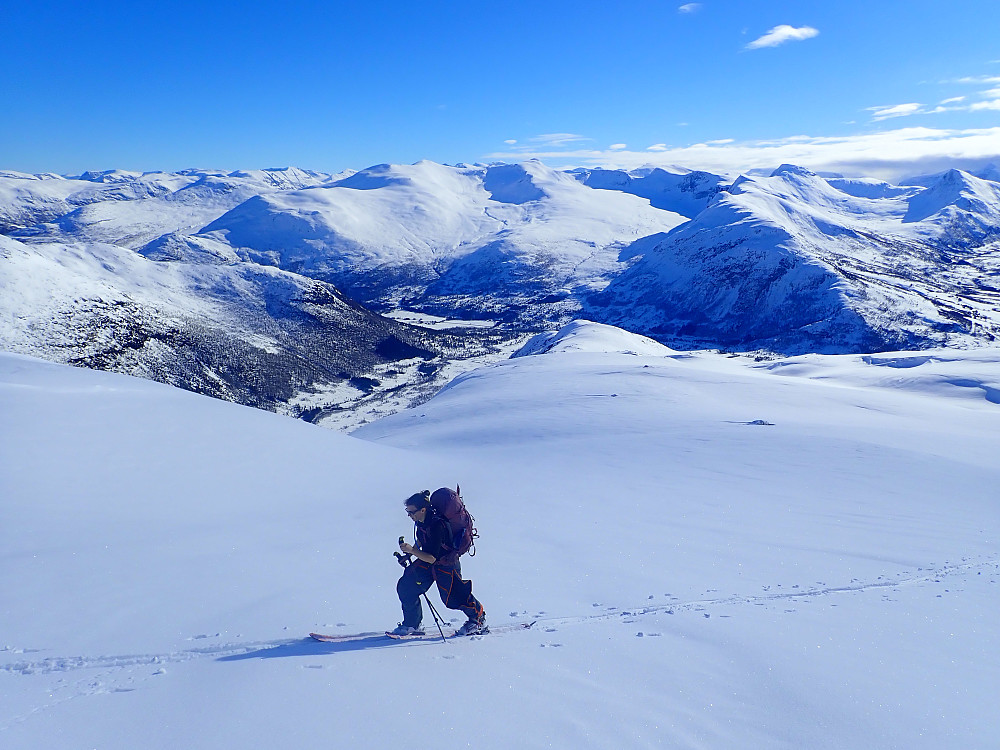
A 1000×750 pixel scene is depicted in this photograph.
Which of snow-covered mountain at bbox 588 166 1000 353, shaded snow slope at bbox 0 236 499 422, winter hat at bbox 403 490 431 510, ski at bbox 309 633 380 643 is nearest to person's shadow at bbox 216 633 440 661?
ski at bbox 309 633 380 643

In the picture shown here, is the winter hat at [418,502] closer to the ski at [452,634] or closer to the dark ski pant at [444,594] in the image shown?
the dark ski pant at [444,594]

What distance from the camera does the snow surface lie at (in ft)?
16.5

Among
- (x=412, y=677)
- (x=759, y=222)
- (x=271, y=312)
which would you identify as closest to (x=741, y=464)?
(x=412, y=677)

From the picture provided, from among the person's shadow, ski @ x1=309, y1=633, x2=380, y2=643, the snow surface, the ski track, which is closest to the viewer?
the snow surface

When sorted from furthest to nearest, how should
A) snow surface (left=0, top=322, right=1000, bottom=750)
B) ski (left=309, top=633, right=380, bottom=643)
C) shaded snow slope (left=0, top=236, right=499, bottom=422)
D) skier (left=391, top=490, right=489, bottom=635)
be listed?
1. shaded snow slope (left=0, top=236, right=499, bottom=422)
2. skier (left=391, top=490, right=489, bottom=635)
3. ski (left=309, top=633, right=380, bottom=643)
4. snow surface (left=0, top=322, right=1000, bottom=750)

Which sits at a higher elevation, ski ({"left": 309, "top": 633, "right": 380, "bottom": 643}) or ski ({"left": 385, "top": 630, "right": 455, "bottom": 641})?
ski ({"left": 309, "top": 633, "right": 380, "bottom": 643})

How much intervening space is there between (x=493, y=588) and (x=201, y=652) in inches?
158

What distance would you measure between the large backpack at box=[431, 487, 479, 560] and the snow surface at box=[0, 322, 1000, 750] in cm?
114

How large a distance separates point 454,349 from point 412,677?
122m

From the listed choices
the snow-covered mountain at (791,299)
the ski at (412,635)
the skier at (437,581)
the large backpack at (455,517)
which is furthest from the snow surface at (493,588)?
the snow-covered mountain at (791,299)

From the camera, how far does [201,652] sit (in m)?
6.27

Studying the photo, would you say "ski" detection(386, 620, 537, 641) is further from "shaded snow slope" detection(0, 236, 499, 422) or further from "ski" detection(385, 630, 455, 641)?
"shaded snow slope" detection(0, 236, 499, 422)

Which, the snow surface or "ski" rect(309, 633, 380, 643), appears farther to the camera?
"ski" rect(309, 633, 380, 643)

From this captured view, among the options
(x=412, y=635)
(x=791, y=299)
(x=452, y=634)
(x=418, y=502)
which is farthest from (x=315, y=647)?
(x=791, y=299)
